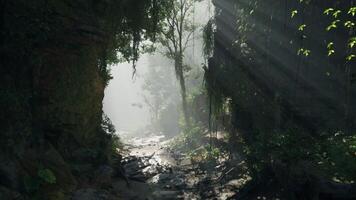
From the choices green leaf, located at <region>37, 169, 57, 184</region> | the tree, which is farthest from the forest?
the tree

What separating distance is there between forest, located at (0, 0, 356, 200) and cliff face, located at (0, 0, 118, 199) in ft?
0.14

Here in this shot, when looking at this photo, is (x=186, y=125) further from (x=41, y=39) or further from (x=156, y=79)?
(x=156, y=79)


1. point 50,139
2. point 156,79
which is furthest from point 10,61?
point 156,79

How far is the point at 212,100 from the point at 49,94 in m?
9.38

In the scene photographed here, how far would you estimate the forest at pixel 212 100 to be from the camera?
1048 centimetres

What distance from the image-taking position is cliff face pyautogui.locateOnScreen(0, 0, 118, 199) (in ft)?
34.5

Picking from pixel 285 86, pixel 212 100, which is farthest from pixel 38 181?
pixel 285 86

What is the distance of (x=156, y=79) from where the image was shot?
7675 centimetres

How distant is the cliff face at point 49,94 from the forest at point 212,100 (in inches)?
1.6

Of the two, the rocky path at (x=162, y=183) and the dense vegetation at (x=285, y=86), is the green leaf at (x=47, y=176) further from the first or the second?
the dense vegetation at (x=285, y=86)

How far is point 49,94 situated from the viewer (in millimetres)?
12953

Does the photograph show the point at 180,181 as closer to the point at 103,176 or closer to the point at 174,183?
the point at 174,183

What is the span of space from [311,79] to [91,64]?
39.8 ft

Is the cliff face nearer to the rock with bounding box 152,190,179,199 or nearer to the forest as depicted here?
the forest
